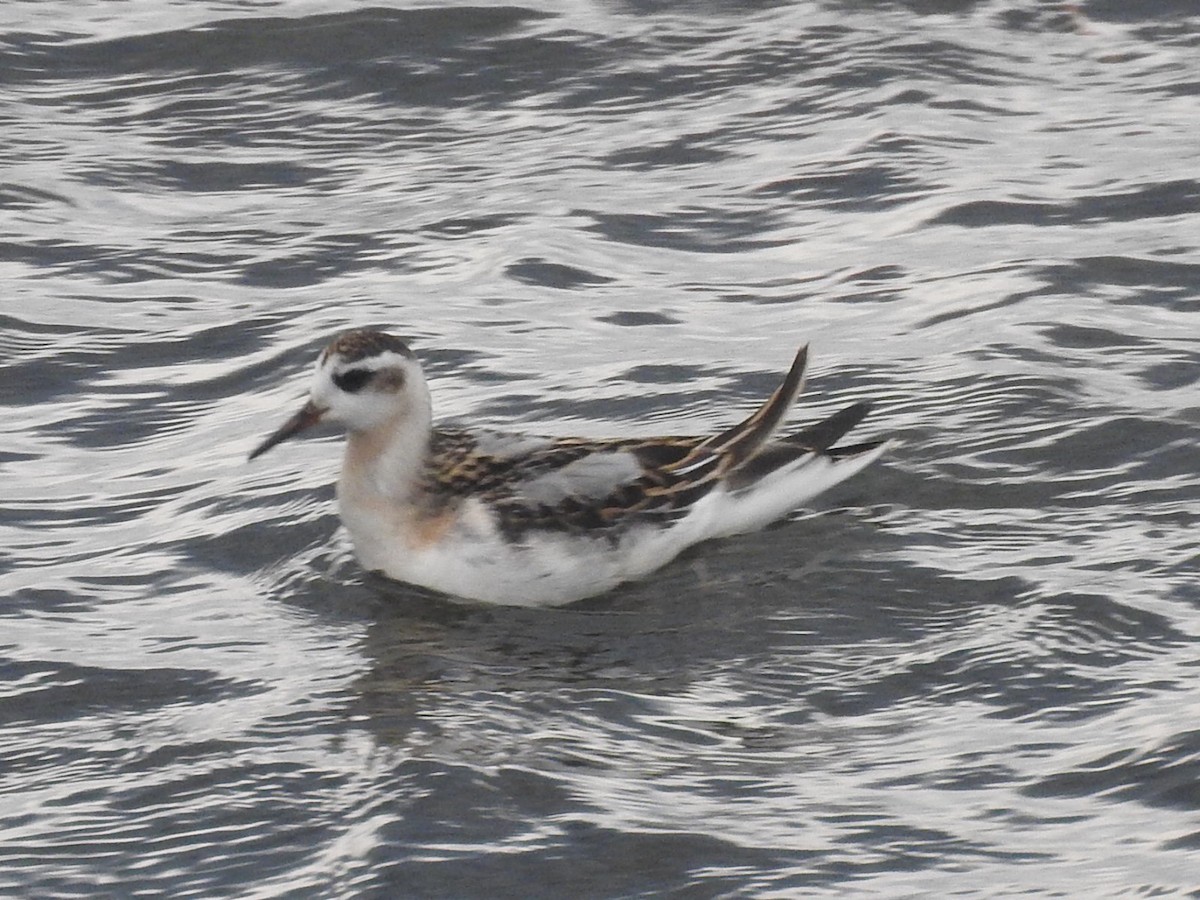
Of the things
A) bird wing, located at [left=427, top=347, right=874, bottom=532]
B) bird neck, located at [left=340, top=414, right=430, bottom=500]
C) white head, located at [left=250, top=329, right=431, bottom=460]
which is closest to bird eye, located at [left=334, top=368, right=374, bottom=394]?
white head, located at [left=250, top=329, right=431, bottom=460]

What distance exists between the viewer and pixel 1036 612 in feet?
27.9

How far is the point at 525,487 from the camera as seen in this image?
9.34m

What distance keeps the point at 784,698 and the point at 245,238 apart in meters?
6.03

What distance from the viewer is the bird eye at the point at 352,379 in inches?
373

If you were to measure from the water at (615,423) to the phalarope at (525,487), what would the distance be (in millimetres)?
157

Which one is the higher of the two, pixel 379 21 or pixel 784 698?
pixel 379 21

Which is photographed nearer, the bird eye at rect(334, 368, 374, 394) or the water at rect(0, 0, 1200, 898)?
the water at rect(0, 0, 1200, 898)

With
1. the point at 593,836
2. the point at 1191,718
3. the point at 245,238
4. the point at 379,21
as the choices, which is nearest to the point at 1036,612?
the point at 1191,718

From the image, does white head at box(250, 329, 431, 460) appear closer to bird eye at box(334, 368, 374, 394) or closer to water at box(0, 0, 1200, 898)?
bird eye at box(334, 368, 374, 394)

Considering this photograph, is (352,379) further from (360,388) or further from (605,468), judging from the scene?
(605,468)

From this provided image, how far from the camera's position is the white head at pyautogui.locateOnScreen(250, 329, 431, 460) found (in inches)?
372

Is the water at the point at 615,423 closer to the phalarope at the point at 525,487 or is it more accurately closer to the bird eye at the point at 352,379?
the phalarope at the point at 525,487

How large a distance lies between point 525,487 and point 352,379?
2.77 ft

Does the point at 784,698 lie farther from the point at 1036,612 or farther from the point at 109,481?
the point at 109,481
